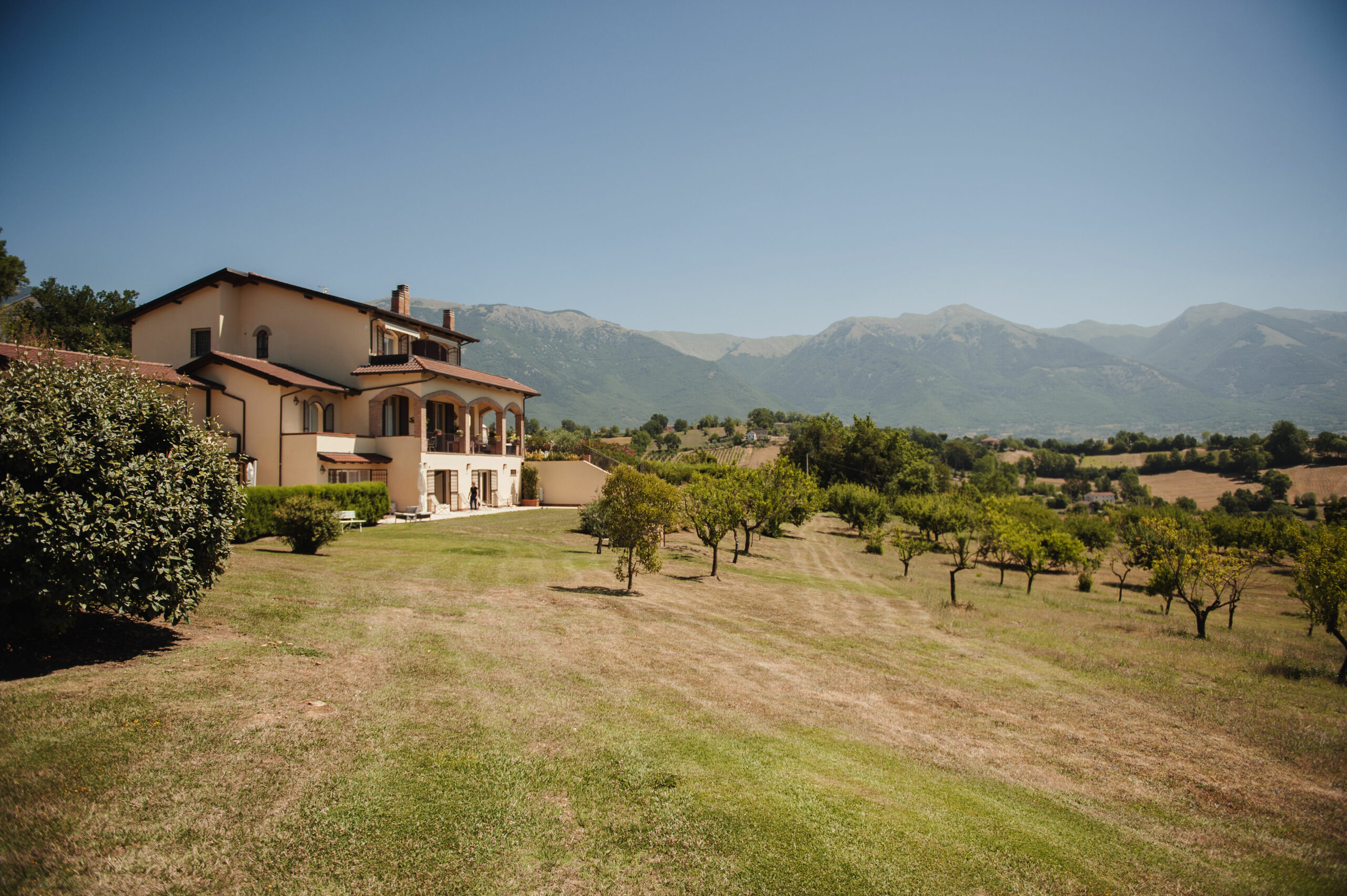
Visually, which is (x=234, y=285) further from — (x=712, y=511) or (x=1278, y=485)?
(x=1278, y=485)

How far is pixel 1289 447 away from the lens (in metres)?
122

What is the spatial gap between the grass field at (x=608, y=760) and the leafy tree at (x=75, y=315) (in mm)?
49493

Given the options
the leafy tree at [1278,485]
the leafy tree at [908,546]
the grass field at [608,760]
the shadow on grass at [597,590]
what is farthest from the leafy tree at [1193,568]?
the leafy tree at [1278,485]

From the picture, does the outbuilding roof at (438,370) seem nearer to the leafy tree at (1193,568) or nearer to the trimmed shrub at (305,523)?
the trimmed shrub at (305,523)

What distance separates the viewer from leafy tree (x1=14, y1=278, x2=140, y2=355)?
4944 centimetres

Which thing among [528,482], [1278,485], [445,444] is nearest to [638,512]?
[445,444]

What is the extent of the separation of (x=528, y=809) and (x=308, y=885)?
6.50 feet

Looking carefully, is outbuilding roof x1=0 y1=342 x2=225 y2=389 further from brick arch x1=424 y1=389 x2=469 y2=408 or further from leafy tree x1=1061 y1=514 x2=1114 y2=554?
leafy tree x1=1061 y1=514 x2=1114 y2=554

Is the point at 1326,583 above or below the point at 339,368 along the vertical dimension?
below

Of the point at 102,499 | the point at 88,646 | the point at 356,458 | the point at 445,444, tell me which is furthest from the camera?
the point at 445,444

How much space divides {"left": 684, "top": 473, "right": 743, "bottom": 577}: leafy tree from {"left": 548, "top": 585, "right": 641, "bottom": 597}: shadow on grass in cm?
694

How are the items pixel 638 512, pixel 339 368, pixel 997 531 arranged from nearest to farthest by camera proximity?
pixel 638 512, pixel 997 531, pixel 339 368

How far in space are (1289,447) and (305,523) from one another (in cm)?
16352

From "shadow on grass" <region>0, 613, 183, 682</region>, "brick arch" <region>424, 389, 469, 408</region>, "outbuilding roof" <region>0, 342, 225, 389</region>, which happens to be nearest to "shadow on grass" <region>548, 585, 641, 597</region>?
"shadow on grass" <region>0, 613, 183, 682</region>
